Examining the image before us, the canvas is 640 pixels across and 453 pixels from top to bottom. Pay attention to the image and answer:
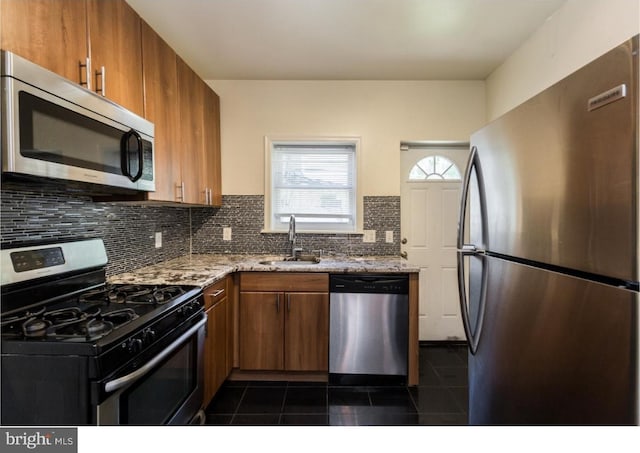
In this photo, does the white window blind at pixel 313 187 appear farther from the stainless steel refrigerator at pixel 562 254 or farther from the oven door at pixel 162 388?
the stainless steel refrigerator at pixel 562 254

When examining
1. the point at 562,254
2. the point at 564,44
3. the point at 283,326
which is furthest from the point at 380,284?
the point at 564,44

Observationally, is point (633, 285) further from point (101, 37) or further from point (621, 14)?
point (101, 37)

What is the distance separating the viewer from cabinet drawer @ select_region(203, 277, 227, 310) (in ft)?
5.95

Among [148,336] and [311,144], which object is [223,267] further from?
[311,144]

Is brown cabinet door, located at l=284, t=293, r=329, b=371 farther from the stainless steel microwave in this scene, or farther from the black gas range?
the stainless steel microwave

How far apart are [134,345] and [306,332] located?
4.36ft

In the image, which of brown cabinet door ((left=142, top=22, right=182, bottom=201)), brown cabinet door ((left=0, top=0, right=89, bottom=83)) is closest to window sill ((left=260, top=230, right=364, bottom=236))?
brown cabinet door ((left=142, top=22, right=182, bottom=201))

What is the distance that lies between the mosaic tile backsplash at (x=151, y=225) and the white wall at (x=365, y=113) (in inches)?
19.4

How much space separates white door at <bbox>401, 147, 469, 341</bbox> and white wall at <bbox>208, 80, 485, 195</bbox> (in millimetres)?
202

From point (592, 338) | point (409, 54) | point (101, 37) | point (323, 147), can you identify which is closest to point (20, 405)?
point (101, 37)

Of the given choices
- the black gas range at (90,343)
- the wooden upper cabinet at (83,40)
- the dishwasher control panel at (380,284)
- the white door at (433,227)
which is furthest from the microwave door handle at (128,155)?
the white door at (433,227)

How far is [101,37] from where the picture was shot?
1.35 meters

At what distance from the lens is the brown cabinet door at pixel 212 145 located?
249 centimetres

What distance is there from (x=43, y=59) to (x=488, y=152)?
1558 mm
